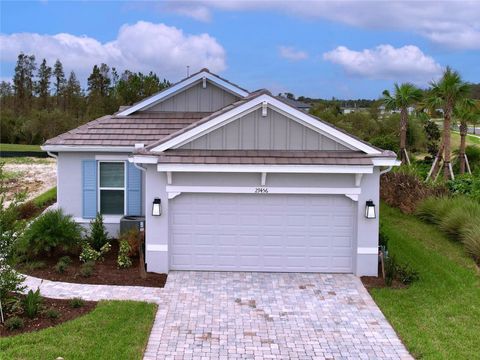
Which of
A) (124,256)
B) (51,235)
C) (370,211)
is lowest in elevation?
(124,256)

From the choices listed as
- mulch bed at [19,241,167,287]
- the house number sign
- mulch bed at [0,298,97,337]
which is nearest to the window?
mulch bed at [19,241,167,287]

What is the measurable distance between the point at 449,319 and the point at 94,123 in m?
10.5

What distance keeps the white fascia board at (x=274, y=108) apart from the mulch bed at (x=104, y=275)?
2.72 meters

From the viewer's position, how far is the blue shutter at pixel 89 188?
13870 millimetres

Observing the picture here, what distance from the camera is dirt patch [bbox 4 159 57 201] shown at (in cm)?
2400

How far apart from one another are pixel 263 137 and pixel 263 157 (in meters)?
0.47

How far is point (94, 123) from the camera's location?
1491 cm

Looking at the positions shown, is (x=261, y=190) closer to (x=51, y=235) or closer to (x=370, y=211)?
(x=370, y=211)

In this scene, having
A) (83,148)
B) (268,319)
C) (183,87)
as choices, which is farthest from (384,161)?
(83,148)

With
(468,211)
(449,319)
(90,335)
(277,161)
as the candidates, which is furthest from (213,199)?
(468,211)

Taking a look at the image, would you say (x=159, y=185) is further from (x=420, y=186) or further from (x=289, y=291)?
(x=420, y=186)

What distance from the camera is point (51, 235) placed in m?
12.1

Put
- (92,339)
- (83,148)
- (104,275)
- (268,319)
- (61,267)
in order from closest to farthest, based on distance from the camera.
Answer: (92,339) < (268,319) < (104,275) < (61,267) < (83,148)

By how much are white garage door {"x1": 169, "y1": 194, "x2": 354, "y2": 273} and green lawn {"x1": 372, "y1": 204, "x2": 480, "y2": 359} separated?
65.9 inches
